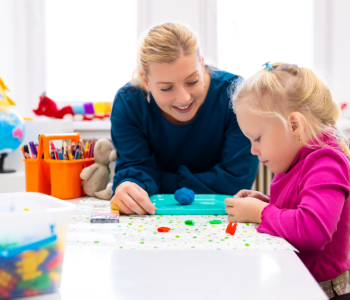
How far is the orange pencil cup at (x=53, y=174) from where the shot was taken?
113 cm

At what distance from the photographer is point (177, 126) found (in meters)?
1.20

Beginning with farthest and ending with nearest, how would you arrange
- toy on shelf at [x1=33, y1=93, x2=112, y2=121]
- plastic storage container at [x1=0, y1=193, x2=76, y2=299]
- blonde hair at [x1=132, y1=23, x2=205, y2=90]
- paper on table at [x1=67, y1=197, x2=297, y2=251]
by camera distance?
1. toy on shelf at [x1=33, y1=93, x2=112, y2=121]
2. blonde hair at [x1=132, y1=23, x2=205, y2=90]
3. paper on table at [x1=67, y1=197, x2=297, y2=251]
4. plastic storage container at [x1=0, y1=193, x2=76, y2=299]

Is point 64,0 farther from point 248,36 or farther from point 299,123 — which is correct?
point 299,123

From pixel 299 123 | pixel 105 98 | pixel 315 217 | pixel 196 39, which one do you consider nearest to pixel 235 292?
pixel 315 217

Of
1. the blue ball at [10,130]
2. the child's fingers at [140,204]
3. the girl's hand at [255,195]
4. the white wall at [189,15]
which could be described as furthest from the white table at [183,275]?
the white wall at [189,15]

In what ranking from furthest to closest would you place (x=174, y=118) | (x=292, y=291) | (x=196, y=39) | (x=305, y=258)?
(x=174, y=118) < (x=196, y=39) < (x=305, y=258) < (x=292, y=291)

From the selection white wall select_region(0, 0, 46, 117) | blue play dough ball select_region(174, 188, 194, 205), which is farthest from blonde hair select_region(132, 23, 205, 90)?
white wall select_region(0, 0, 46, 117)

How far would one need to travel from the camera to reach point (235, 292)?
0.46 metres

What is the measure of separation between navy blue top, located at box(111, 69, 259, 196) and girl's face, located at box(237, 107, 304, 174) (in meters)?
0.31

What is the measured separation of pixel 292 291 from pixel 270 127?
1.35ft

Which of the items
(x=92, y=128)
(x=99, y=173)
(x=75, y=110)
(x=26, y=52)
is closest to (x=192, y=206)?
(x=99, y=173)

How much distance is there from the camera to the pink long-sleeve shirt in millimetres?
661

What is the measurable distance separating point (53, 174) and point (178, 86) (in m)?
0.46

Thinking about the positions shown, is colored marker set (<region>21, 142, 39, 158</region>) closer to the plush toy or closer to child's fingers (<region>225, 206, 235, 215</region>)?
the plush toy
